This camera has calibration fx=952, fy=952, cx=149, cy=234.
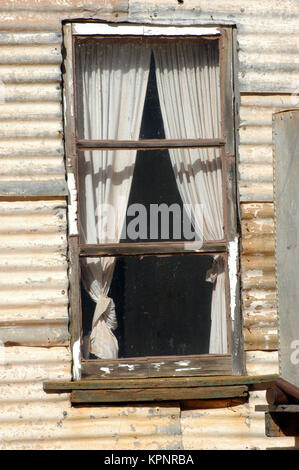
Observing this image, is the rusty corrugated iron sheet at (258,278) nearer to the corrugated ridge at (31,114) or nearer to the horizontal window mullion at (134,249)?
the horizontal window mullion at (134,249)

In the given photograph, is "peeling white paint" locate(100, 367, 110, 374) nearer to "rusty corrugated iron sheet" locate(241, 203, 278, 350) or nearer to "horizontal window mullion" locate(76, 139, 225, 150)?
"rusty corrugated iron sheet" locate(241, 203, 278, 350)

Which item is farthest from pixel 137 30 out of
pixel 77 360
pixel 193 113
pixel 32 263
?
pixel 77 360

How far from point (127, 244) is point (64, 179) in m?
0.52

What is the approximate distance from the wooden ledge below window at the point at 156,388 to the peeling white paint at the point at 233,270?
392 mm

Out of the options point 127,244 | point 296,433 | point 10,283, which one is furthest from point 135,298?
point 296,433

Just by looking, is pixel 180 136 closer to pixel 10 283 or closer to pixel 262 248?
pixel 262 248

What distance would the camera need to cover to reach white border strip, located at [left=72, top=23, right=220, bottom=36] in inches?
219

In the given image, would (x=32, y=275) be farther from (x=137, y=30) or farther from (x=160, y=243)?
(x=137, y=30)

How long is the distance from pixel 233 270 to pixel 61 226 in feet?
3.38

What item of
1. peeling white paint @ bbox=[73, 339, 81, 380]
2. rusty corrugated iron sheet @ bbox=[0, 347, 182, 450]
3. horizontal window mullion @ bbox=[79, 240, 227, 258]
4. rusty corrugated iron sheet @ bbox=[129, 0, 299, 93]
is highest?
rusty corrugated iron sheet @ bbox=[129, 0, 299, 93]

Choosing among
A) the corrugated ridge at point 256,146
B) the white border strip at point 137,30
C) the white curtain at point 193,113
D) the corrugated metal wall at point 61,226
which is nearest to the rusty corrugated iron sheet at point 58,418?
the corrugated metal wall at point 61,226

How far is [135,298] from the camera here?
574cm

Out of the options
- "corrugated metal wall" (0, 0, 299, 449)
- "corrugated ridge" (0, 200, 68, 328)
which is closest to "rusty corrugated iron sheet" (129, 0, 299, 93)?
"corrugated metal wall" (0, 0, 299, 449)

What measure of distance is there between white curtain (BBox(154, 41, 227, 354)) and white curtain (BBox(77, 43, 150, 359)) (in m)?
0.15
